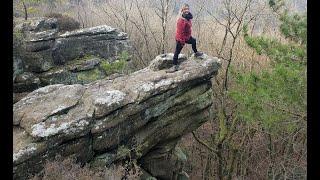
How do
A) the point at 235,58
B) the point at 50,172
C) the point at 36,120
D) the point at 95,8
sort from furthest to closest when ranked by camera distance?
the point at 95,8
the point at 235,58
the point at 36,120
the point at 50,172

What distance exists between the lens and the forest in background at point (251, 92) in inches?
343

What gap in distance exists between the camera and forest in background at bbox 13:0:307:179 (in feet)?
28.6

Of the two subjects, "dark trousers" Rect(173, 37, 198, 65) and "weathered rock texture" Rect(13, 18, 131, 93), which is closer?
"dark trousers" Rect(173, 37, 198, 65)

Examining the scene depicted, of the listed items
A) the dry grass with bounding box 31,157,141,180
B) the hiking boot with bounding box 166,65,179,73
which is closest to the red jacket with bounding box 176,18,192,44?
the hiking boot with bounding box 166,65,179,73

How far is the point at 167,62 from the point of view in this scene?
433 inches

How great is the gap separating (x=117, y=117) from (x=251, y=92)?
10.4ft

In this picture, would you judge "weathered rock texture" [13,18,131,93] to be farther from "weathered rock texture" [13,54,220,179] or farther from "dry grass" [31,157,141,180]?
"dry grass" [31,157,141,180]

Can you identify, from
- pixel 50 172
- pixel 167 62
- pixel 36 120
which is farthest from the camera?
pixel 167 62

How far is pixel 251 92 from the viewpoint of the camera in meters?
9.77

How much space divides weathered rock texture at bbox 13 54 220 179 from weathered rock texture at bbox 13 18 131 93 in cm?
496

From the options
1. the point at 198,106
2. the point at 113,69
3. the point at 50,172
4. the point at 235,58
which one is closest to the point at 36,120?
the point at 50,172

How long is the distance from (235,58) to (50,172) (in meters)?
12.1

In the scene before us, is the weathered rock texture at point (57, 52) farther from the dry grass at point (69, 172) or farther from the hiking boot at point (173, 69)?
the dry grass at point (69, 172)

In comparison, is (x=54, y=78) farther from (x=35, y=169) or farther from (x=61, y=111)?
(x=35, y=169)
